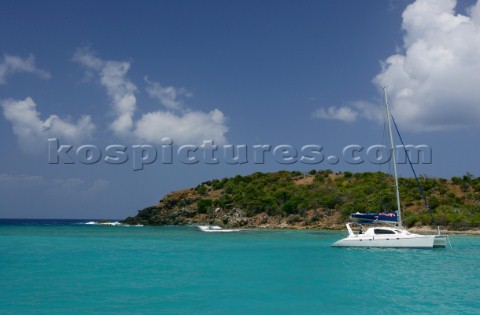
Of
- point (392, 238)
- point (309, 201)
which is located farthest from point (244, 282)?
point (309, 201)

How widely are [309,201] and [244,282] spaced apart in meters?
66.7

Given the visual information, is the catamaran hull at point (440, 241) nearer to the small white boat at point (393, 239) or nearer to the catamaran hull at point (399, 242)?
the small white boat at point (393, 239)

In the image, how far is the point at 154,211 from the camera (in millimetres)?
115500

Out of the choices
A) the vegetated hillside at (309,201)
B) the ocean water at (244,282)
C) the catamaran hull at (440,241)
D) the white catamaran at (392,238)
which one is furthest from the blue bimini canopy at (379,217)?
the vegetated hillside at (309,201)

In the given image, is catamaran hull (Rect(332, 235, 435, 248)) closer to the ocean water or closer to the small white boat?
the small white boat

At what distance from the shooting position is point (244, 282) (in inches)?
1016

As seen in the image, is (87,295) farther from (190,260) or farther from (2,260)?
(2,260)

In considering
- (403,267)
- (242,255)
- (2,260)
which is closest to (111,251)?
(2,260)

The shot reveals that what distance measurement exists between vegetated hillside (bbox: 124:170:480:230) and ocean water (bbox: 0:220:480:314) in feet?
117

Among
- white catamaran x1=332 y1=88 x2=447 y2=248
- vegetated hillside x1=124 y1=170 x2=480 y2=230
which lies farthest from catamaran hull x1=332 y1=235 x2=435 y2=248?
vegetated hillside x1=124 y1=170 x2=480 y2=230

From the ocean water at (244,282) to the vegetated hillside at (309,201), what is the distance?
35745mm

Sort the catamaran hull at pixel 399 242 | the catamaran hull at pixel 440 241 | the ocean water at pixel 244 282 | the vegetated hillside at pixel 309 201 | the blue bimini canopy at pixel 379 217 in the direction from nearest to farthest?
1. the ocean water at pixel 244 282
2. the catamaran hull at pixel 399 242
3. the catamaran hull at pixel 440 241
4. the blue bimini canopy at pixel 379 217
5. the vegetated hillside at pixel 309 201

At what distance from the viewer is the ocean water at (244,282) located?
19.9 m

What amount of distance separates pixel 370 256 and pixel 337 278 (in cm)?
1147
